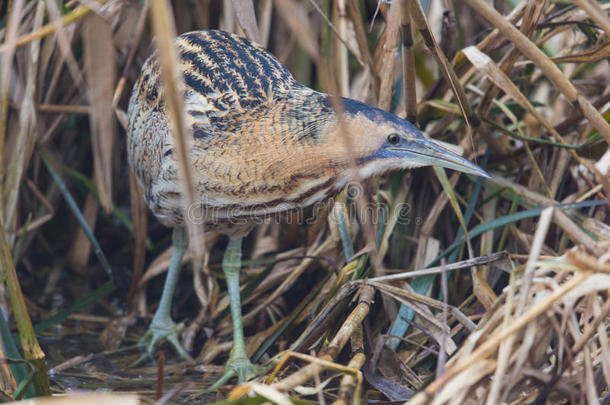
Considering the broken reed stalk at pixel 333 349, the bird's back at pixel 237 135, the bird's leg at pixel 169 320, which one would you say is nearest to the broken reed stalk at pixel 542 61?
the bird's back at pixel 237 135

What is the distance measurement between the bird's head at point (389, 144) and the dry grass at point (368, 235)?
18cm

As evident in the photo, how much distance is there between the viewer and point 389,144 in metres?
2.08

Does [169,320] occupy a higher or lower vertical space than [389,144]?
lower

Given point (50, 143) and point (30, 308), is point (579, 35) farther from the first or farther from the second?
point (30, 308)

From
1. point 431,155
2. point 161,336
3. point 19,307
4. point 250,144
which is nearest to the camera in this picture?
point 19,307

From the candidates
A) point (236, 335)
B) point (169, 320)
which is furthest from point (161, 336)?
point (236, 335)

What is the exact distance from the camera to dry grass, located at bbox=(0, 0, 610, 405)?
5.36 ft

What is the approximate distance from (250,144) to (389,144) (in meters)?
0.43

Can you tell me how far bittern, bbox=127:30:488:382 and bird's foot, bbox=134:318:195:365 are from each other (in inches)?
12.3

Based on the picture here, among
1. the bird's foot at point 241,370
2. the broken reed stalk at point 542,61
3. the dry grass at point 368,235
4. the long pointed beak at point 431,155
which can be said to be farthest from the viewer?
the bird's foot at point 241,370

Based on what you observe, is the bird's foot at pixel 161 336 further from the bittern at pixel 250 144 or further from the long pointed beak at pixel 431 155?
the long pointed beak at pixel 431 155

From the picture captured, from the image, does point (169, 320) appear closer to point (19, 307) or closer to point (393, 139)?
point (19, 307)

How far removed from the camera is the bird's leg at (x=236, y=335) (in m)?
2.31

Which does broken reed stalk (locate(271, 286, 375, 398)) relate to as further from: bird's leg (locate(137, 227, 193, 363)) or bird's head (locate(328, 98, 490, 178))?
bird's leg (locate(137, 227, 193, 363))
